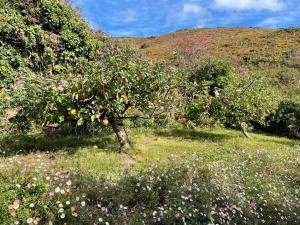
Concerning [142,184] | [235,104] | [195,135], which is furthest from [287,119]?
[142,184]

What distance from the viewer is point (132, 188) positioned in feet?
22.8

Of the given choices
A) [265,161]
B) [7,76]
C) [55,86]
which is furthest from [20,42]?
[265,161]

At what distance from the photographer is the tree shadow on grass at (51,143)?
9.80 meters

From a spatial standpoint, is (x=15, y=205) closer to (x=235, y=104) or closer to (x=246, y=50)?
(x=235, y=104)

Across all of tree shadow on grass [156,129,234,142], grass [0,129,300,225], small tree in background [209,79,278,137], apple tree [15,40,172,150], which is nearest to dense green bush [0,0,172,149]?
apple tree [15,40,172,150]

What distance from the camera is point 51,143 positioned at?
1057 cm

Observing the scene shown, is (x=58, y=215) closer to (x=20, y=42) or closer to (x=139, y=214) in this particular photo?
(x=139, y=214)

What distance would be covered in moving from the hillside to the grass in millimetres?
20555

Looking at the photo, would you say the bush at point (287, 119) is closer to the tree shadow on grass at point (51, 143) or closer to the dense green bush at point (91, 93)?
the dense green bush at point (91, 93)

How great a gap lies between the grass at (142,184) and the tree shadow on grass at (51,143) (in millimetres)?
27

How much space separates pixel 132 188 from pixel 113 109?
3.16 metres

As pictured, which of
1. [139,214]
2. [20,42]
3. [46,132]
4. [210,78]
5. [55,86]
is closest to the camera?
[139,214]

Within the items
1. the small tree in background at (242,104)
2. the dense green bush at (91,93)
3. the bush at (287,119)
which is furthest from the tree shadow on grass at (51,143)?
the bush at (287,119)

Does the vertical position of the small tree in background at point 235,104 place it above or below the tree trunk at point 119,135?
above
